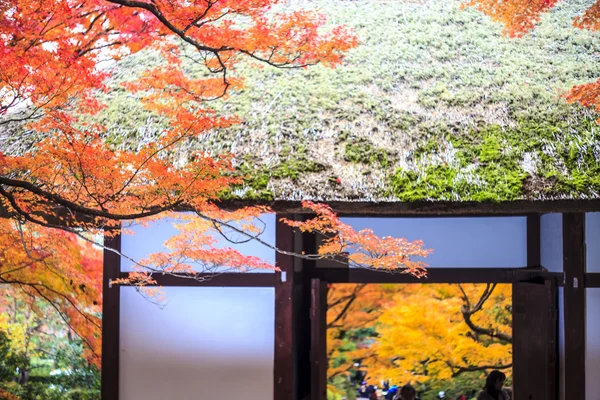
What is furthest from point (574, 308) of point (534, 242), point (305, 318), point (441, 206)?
point (305, 318)

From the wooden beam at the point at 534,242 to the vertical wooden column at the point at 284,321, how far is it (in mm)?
2303

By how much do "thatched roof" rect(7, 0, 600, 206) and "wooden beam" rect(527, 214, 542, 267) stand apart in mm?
1025

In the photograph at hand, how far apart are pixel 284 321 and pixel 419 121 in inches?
79.6

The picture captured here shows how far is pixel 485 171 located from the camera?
487 cm

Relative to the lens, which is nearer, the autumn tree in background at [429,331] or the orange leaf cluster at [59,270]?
the orange leaf cluster at [59,270]

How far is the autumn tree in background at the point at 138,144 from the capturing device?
4.21 m

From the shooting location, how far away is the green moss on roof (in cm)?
482

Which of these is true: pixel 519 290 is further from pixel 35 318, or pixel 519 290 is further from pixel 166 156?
pixel 35 318

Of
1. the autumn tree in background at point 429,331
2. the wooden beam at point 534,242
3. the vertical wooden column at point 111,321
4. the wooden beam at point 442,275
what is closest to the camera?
the vertical wooden column at point 111,321

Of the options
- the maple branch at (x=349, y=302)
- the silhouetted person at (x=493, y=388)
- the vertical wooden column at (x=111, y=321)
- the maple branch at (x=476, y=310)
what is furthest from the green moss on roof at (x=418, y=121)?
the maple branch at (x=349, y=302)

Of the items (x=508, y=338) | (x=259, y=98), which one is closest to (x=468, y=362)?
(x=508, y=338)

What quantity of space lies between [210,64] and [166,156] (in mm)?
1111

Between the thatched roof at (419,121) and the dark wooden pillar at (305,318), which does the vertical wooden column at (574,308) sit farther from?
the dark wooden pillar at (305,318)

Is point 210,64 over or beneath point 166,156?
over
